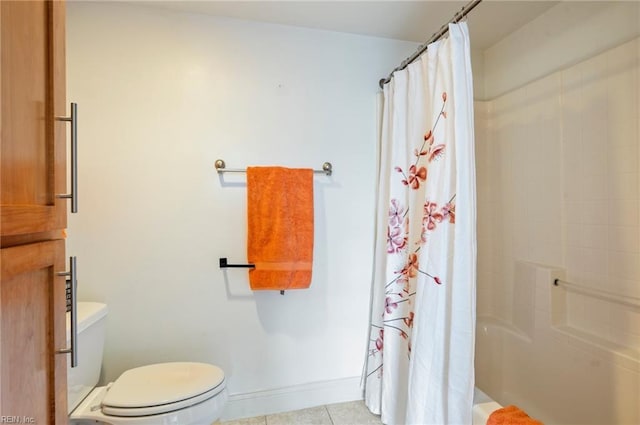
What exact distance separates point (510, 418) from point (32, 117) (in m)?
1.57

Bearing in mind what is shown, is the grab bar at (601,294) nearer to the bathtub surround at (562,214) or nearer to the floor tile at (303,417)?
the bathtub surround at (562,214)

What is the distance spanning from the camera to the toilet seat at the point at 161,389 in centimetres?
115

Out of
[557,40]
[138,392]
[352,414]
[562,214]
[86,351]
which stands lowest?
[352,414]

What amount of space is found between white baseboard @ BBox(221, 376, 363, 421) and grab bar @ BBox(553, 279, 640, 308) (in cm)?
123

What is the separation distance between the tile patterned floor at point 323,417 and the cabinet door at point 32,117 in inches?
57.5

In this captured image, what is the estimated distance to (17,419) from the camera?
58cm

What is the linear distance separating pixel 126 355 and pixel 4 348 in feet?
3.92

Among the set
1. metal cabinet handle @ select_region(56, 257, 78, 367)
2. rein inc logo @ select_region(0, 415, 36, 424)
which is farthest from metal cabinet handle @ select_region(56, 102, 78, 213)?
rein inc logo @ select_region(0, 415, 36, 424)

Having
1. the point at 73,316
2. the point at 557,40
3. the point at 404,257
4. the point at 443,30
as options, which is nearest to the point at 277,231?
the point at 404,257

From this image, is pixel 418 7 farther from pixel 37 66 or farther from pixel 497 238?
pixel 37 66

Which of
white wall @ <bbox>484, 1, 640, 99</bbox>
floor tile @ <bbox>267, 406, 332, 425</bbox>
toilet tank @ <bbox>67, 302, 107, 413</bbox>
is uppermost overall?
white wall @ <bbox>484, 1, 640, 99</bbox>

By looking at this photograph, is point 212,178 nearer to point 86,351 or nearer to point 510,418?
point 86,351

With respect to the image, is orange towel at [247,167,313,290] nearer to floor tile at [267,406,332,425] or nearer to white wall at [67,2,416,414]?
white wall at [67,2,416,414]

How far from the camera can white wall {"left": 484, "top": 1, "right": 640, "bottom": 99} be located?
1.36 meters
